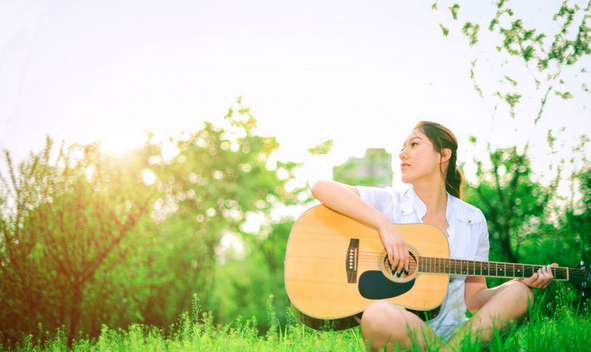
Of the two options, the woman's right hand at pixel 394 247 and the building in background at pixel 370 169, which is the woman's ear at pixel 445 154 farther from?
the building in background at pixel 370 169

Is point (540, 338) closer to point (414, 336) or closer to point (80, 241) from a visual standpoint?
point (414, 336)

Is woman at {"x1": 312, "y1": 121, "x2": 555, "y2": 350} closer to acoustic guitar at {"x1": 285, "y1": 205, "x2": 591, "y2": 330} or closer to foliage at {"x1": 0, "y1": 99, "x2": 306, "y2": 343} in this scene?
acoustic guitar at {"x1": 285, "y1": 205, "x2": 591, "y2": 330}

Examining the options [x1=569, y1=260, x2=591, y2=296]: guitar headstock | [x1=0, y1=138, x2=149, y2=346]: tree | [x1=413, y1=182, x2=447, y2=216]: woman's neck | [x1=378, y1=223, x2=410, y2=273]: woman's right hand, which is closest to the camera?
[x1=378, y1=223, x2=410, y2=273]: woman's right hand

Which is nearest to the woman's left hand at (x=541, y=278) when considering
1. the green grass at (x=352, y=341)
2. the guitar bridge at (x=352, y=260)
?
the green grass at (x=352, y=341)

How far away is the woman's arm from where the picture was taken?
247 cm

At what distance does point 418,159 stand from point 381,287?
917mm

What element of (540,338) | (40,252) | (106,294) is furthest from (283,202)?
(540,338)

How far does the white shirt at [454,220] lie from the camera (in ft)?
9.09

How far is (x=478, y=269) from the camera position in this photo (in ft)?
8.72

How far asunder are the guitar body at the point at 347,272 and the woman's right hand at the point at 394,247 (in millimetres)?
106

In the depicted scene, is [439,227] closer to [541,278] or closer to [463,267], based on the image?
[463,267]

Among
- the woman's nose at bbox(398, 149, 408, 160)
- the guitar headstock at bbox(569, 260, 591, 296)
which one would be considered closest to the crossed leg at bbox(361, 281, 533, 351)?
the guitar headstock at bbox(569, 260, 591, 296)

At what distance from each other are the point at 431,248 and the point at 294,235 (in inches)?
33.8

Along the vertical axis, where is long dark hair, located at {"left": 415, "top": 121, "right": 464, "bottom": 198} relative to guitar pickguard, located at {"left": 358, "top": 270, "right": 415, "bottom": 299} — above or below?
above
